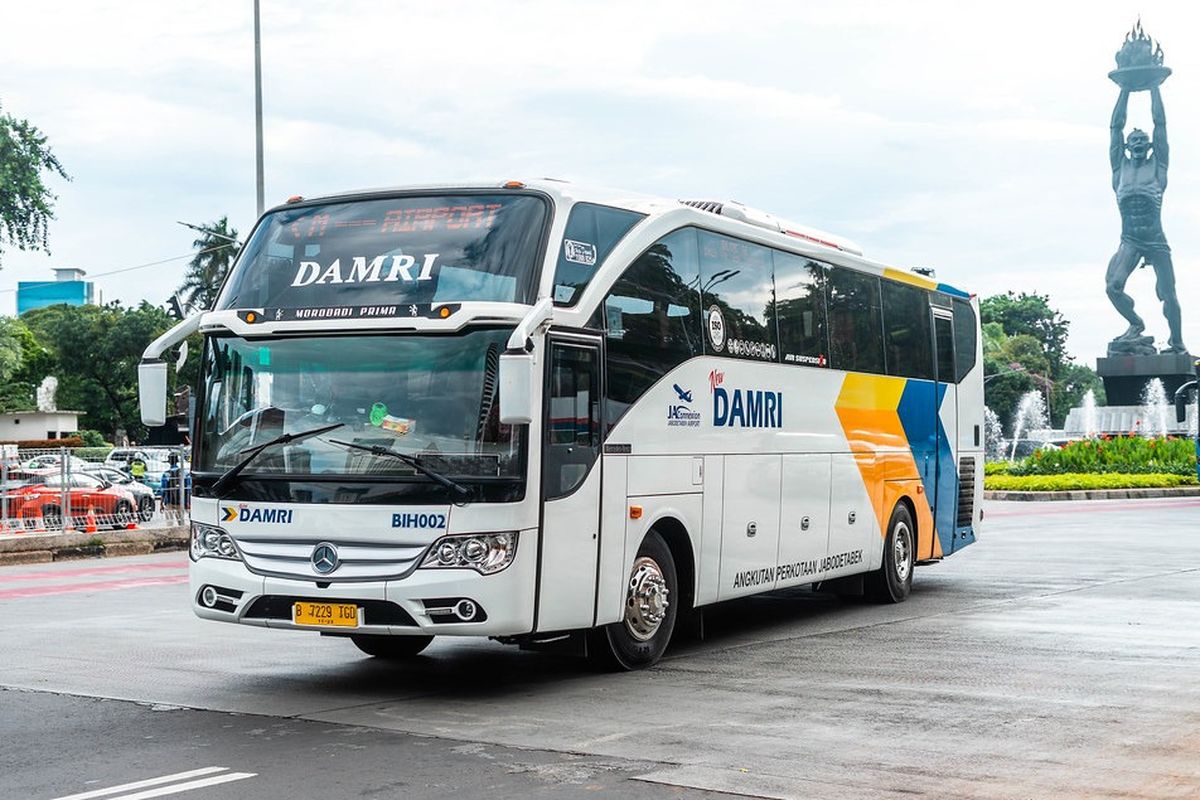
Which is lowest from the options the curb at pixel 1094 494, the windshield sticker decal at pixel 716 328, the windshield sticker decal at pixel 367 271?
the curb at pixel 1094 494

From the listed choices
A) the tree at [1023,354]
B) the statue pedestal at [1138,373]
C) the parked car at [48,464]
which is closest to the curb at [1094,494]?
the parked car at [48,464]

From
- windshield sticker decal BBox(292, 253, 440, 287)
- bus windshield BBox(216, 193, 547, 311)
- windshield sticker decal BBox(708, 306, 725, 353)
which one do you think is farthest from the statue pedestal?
windshield sticker decal BBox(292, 253, 440, 287)

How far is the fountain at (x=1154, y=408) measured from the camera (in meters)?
62.0

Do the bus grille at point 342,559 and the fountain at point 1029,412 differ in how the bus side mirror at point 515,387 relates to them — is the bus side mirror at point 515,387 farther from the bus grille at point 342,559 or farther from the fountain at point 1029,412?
the fountain at point 1029,412

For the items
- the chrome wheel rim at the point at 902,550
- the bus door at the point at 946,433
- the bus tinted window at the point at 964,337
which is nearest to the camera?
the chrome wheel rim at the point at 902,550

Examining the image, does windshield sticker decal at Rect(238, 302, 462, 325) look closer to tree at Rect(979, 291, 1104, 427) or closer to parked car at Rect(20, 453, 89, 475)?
parked car at Rect(20, 453, 89, 475)

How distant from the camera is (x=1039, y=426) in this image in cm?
11606

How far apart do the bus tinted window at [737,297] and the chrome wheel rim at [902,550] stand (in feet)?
11.6

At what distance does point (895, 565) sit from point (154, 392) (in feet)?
26.4

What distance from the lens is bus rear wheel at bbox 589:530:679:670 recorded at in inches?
418

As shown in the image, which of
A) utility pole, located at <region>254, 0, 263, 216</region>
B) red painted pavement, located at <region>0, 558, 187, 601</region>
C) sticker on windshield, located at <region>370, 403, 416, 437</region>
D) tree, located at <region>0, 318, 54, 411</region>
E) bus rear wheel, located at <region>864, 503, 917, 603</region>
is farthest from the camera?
tree, located at <region>0, 318, 54, 411</region>

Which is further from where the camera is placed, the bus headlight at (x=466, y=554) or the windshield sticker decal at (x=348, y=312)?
the windshield sticker decal at (x=348, y=312)

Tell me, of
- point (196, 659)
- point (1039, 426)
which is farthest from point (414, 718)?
point (1039, 426)

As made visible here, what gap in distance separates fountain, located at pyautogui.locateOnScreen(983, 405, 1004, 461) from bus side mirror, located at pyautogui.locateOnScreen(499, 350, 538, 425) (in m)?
37.7
